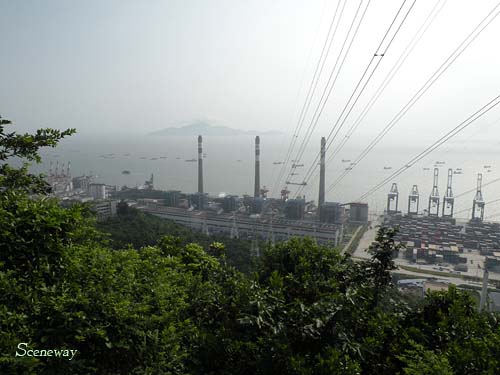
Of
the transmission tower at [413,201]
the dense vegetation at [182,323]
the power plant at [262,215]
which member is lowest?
the power plant at [262,215]

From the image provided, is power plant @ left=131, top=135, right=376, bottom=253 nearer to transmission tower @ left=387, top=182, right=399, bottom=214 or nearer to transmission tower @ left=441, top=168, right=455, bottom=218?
transmission tower @ left=387, top=182, right=399, bottom=214

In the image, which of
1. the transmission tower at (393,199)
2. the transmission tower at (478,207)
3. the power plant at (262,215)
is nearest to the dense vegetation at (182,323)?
the power plant at (262,215)

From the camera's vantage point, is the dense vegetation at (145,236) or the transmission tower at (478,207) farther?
the transmission tower at (478,207)

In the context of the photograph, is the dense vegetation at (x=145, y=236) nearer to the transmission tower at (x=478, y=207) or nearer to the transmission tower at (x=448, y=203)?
the transmission tower at (x=478, y=207)

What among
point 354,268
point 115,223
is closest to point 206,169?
point 115,223

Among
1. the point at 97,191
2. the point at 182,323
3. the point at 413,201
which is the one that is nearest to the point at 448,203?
the point at 413,201

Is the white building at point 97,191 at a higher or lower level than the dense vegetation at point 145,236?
lower

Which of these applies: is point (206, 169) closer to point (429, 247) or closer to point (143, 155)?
point (143, 155)

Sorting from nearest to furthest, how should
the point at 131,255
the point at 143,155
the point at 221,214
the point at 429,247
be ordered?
the point at 131,255
the point at 429,247
the point at 221,214
the point at 143,155
